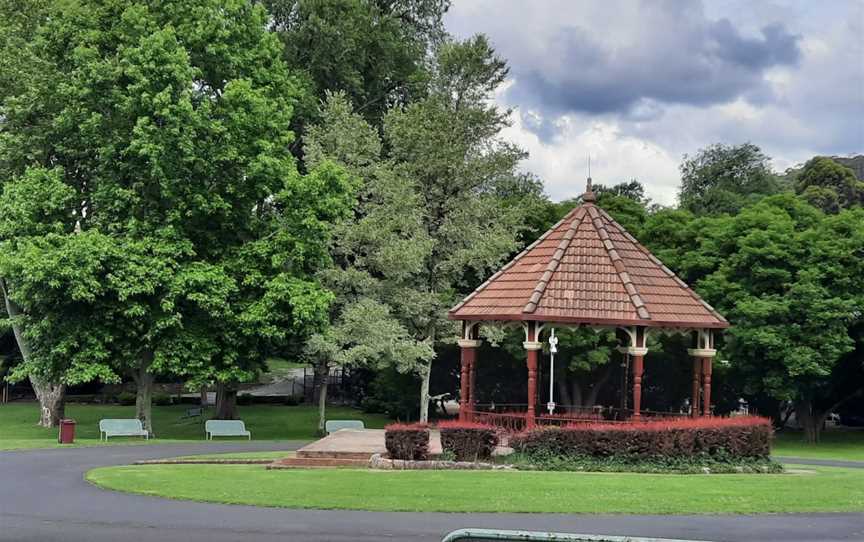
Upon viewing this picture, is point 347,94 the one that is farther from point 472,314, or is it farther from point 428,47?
point 472,314

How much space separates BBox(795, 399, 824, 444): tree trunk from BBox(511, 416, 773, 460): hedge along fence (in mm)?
20681

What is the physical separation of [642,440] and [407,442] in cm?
562

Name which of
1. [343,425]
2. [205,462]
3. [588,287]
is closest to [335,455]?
[205,462]

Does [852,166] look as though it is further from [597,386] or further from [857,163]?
[597,386]

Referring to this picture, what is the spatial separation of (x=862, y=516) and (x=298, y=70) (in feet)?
120

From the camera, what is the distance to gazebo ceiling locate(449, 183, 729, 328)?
79.7ft

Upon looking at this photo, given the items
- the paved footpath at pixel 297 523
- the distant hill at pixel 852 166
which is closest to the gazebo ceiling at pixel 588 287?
the paved footpath at pixel 297 523

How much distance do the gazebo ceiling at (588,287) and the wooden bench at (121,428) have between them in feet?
44.6

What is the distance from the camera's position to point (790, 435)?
44.8m

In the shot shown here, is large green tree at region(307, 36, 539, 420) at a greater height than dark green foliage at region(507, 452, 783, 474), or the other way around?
large green tree at region(307, 36, 539, 420)

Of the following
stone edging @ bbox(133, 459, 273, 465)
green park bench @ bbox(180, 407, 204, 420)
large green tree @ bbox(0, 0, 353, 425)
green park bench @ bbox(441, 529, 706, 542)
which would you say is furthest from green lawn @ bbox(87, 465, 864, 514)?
green park bench @ bbox(180, 407, 204, 420)

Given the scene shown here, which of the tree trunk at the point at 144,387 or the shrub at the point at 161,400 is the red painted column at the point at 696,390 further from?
the shrub at the point at 161,400

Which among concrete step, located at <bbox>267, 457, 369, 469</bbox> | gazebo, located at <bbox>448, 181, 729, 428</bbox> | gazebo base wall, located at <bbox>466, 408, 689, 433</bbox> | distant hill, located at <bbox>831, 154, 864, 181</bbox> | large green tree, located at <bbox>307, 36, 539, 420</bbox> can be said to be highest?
distant hill, located at <bbox>831, 154, 864, 181</bbox>

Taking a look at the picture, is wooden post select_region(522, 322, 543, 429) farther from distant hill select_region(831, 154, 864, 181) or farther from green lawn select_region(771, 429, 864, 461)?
distant hill select_region(831, 154, 864, 181)
